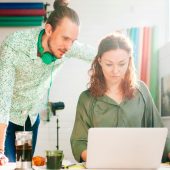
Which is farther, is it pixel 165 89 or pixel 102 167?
pixel 165 89

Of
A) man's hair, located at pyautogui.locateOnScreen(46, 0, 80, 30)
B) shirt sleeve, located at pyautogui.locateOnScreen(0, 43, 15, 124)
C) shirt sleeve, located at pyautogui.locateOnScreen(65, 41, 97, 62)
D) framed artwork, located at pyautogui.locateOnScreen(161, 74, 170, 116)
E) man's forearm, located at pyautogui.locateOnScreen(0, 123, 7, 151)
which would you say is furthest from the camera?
framed artwork, located at pyautogui.locateOnScreen(161, 74, 170, 116)

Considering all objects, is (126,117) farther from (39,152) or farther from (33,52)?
(39,152)

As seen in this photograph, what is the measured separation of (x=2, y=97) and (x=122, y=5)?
1.42m

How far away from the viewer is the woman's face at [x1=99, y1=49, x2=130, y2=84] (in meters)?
1.92

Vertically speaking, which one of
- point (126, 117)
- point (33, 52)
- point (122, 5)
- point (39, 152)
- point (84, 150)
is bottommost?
point (39, 152)

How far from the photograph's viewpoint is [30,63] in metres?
1.84

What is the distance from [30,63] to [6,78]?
0.59 feet

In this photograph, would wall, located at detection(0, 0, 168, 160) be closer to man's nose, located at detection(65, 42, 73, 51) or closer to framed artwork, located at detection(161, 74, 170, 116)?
framed artwork, located at detection(161, 74, 170, 116)

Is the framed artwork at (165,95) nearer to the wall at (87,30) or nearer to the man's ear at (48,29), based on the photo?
the wall at (87,30)

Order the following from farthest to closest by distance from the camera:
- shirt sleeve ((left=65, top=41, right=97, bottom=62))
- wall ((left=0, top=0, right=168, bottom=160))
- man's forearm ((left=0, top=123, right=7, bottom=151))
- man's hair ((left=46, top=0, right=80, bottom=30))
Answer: wall ((left=0, top=0, right=168, bottom=160)) → shirt sleeve ((left=65, top=41, right=97, bottom=62)) → man's hair ((left=46, top=0, right=80, bottom=30)) → man's forearm ((left=0, top=123, right=7, bottom=151))

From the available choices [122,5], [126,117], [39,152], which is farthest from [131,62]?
[39,152]

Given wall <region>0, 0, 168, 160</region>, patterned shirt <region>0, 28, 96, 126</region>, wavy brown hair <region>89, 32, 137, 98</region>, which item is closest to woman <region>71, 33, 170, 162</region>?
wavy brown hair <region>89, 32, 137, 98</region>

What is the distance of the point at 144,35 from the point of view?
2.64m

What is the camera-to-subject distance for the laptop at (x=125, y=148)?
124 centimetres
